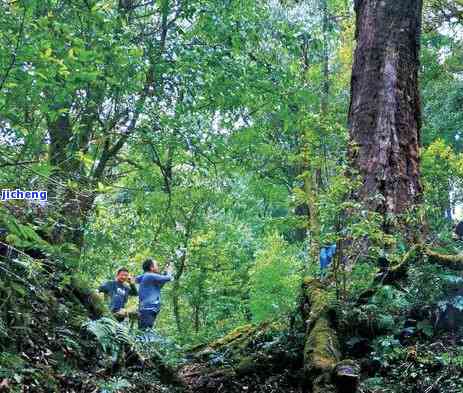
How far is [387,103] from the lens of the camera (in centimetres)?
756

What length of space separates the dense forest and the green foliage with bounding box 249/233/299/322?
2.04 meters

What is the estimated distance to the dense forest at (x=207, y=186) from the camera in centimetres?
403

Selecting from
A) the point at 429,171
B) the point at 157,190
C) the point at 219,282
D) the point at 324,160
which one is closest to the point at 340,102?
the point at 219,282

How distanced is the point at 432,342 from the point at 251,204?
1947 cm

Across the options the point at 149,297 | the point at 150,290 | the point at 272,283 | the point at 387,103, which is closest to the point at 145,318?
the point at 149,297

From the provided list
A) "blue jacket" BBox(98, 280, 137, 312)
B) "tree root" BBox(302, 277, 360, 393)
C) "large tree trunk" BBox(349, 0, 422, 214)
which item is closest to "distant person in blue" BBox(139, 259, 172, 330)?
"blue jacket" BBox(98, 280, 137, 312)

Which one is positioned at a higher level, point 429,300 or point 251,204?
point 251,204

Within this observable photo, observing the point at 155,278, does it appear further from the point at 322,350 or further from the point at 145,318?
the point at 322,350

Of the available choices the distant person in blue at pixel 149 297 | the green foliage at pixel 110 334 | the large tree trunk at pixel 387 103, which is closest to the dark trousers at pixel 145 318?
the distant person in blue at pixel 149 297

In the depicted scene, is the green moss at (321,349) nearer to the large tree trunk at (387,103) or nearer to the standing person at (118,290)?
the large tree trunk at (387,103)

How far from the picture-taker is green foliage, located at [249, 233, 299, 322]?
484 inches

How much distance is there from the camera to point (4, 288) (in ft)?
13.2

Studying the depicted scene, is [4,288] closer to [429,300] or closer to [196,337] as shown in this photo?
[429,300]

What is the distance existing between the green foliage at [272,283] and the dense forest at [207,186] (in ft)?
6.71
